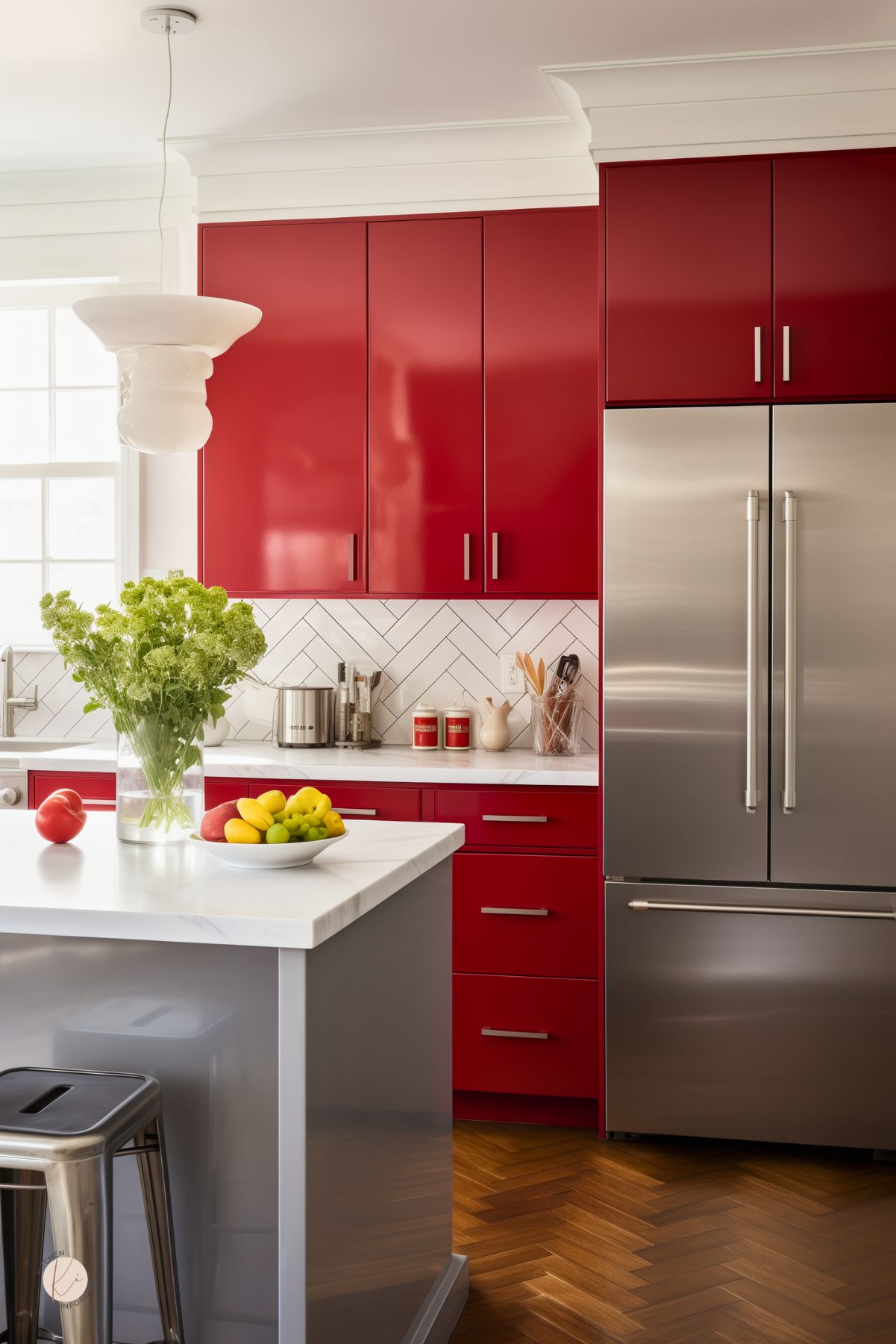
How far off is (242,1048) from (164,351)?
4.11 ft

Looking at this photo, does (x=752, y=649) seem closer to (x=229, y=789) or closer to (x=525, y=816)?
(x=525, y=816)

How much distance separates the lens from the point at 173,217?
414 cm

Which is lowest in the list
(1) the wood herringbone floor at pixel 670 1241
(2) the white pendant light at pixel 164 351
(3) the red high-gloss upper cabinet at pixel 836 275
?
(1) the wood herringbone floor at pixel 670 1241

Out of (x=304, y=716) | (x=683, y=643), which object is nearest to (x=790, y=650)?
(x=683, y=643)

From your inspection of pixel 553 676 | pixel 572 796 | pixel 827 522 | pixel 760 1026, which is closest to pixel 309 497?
pixel 553 676

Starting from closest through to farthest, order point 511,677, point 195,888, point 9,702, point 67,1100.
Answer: point 67,1100, point 195,888, point 511,677, point 9,702

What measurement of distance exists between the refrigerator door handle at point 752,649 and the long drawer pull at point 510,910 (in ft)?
2.14

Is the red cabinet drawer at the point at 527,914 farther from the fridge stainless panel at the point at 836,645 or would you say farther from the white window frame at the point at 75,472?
the white window frame at the point at 75,472

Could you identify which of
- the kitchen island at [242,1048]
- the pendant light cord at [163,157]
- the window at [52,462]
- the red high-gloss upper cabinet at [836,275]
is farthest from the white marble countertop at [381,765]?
the pendant light cord at [163,157]

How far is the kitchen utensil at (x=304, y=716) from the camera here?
12.6ft

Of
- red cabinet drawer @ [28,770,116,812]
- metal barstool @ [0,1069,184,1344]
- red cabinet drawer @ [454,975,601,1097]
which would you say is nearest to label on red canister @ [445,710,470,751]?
red cabinet drawer @ [454,975,601,1097]

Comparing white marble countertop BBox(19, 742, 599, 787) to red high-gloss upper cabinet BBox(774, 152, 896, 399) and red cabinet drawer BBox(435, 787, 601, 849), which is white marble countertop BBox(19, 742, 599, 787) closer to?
red cabinet drawer BBox(435, 787, 601, 849)

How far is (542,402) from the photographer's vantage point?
367 centimetres

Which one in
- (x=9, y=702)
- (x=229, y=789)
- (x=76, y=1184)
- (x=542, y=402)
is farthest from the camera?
(x=9, y=702)
